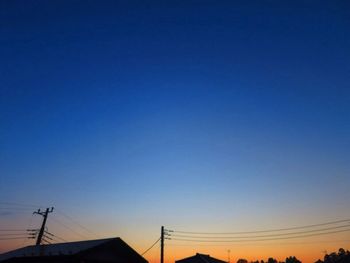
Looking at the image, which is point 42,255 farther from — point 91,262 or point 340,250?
point 340,250

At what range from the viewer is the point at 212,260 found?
48.3 metres

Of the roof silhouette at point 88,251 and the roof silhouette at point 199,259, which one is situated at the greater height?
the roof silhouette at point 199,259

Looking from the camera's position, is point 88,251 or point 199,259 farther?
point 199,259

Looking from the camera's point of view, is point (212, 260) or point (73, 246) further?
point (212, 260)

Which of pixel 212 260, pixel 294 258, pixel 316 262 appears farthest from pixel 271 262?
pixel 212 260

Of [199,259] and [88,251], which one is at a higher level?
[199,259]

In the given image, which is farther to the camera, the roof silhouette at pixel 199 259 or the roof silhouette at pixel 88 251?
the roof silhouette at pixel 199 259

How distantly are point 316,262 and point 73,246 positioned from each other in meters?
80.3

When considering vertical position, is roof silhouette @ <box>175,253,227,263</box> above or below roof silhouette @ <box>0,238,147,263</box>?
above

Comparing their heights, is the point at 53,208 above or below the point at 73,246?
above

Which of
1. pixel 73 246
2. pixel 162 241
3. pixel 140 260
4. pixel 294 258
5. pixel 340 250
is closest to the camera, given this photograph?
pixel 73 246

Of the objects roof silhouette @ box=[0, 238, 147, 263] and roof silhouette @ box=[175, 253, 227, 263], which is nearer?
roof silhouette @ box=[0, 238, 147, 263]

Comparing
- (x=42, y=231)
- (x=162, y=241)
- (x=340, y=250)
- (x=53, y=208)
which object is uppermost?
(x=340, y=250)

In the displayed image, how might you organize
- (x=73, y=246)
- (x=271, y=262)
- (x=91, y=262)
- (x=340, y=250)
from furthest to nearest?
1. (x=340, y=250)
2. (x=271, y=262)
3. (x=73, y=246)
4. (x=91, y=262)
